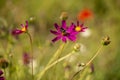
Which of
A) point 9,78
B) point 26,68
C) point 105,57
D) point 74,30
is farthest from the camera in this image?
point 105,57

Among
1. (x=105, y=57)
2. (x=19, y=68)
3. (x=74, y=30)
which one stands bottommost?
(x=105, y=57)

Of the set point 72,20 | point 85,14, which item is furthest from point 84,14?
point 72,20

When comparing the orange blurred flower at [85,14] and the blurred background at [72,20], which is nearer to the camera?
the blurred background at [72,20]

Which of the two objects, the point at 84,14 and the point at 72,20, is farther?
the point at 72,20

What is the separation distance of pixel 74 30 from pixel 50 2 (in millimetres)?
2795

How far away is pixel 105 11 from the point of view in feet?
15.1

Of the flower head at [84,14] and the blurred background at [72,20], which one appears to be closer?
the blurred background at [72,20]

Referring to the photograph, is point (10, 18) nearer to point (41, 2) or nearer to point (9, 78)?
point (41, 2)

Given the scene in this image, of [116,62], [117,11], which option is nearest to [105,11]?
[117,11]

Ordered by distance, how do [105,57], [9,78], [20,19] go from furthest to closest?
[20,19], [105,57], [9,78]

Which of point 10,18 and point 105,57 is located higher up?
point 10,18

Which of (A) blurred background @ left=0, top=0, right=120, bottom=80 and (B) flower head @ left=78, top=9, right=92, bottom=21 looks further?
(B) flower head @ left=78, top=9, right=92, bottom=21

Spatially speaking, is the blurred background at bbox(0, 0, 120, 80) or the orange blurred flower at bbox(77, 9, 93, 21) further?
the orange blurred flower at bbox(77, 9, 93, 21)

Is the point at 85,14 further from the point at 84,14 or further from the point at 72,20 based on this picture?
the point at 72,20
